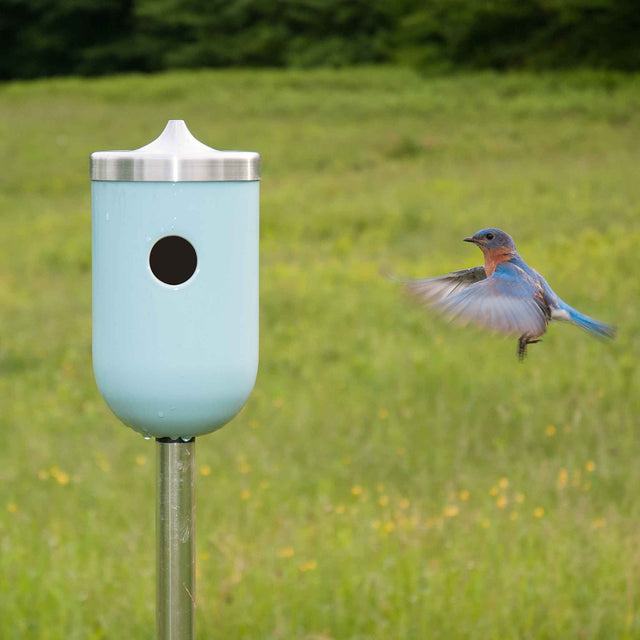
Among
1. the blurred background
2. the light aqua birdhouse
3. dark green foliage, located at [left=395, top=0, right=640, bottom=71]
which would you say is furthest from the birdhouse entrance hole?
dark green foliage, located at [left=395, top=0, right=640, bottom=71]

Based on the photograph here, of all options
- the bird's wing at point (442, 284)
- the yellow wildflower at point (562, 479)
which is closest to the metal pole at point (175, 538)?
the bird's wing at point (442, 284)

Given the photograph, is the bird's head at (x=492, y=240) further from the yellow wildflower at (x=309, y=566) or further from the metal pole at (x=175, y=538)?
the yellow wildflower at (x=309, y=566)

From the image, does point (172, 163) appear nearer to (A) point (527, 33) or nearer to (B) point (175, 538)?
(B) point (175, 538)

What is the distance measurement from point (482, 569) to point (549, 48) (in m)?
24.6

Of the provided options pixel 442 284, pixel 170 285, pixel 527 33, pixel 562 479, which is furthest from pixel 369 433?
pixel 527 33

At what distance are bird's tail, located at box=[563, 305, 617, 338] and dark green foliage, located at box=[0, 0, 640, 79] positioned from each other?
21.6 meters

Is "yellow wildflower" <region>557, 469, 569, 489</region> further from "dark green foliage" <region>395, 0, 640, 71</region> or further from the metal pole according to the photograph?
"dark green foliage" <region>395, 0, 640, 71</region>

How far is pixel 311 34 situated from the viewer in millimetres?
34781

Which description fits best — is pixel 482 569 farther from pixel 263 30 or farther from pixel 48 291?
pixel 263 30

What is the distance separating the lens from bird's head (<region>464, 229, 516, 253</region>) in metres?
0.71

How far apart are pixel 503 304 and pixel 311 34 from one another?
35.4 metres

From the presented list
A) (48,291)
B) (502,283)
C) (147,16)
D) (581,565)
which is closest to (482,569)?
(581,565)

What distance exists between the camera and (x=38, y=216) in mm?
11461

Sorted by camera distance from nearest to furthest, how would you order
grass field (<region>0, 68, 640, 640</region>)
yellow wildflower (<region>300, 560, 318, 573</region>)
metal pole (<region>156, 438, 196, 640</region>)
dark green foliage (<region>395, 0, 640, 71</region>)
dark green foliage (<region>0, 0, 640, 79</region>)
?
metal pole (<region>156, 438, 196, 640</region>) < grass field (<region>0, 68, 640, 640</region>) < yellow wildflower (<region>300, 560, 318, 573</region>) < dark green foliage (<region>395, 0, 640, 71</region>) < dark green foliage (<region>0, 0, 640, 79</region>)
